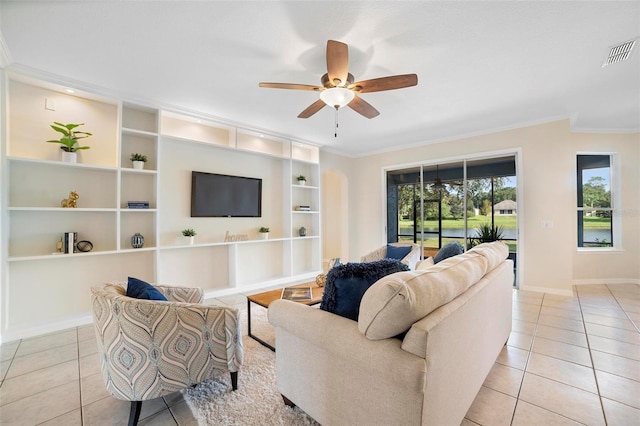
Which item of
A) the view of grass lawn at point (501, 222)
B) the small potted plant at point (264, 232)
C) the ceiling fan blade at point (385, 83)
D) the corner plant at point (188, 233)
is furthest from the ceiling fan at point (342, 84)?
the view of grass lawn at point (501, 222)

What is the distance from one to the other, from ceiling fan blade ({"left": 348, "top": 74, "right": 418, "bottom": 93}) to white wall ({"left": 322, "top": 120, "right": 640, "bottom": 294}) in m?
3.24

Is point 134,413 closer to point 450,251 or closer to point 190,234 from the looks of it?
point 190,234

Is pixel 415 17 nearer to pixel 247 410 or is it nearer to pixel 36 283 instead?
pixel 247 410

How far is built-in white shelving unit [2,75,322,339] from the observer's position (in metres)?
2.87

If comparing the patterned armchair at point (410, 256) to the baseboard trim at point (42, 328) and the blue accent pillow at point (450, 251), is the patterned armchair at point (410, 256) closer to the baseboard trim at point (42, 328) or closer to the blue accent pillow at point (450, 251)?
the blue accent pillow at point (450, 251)

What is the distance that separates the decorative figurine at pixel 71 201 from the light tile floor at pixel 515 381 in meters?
1.36

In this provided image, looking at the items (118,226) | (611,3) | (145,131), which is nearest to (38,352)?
(118,226)

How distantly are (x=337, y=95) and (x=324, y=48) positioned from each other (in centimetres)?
42

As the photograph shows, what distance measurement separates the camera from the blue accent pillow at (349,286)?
4.76ft

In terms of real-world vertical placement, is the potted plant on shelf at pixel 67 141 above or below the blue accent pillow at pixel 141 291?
above

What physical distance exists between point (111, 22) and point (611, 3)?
12.1 feet

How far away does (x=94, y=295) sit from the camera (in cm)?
161

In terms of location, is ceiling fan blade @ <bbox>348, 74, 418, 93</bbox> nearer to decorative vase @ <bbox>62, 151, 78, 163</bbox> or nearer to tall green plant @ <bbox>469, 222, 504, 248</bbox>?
decorative vase @ <bbox>62, 151, 78, 163</bbox>

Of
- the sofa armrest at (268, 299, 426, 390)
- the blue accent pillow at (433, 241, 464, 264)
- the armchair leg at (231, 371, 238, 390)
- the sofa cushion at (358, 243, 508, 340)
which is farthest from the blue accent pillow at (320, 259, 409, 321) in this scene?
the blue accent pillow at (433, 241, 464, 264)
